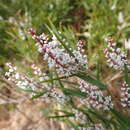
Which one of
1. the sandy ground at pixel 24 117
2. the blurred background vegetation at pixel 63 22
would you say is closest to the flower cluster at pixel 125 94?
the blurred background vegetation at pixel 63 22

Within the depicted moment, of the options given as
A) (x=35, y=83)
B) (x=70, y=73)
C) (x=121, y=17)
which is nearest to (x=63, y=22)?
(x=121, y=17)

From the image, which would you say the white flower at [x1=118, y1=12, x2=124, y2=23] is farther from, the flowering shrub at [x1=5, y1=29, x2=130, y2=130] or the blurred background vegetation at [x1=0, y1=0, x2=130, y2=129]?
the flowering shrub at [x1=5, y1=29, x2=130, y2=130]

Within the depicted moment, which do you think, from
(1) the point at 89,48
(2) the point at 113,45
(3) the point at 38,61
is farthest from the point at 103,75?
(2) the point at 113,45

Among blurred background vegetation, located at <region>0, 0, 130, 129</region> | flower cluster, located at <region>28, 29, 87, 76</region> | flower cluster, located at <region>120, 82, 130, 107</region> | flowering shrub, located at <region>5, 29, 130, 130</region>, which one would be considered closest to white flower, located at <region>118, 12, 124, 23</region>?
blurred background vegetation, located at <region>0, 0, 130, 129</region>

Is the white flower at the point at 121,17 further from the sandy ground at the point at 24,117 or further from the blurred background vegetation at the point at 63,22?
the sandy ground at the point at 24,117

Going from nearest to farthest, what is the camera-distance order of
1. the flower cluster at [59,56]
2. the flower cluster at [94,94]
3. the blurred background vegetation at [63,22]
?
the flower cluster at [59,56] < the flower cluster at [94,94] < the blurred background vegetation at [63,22]
